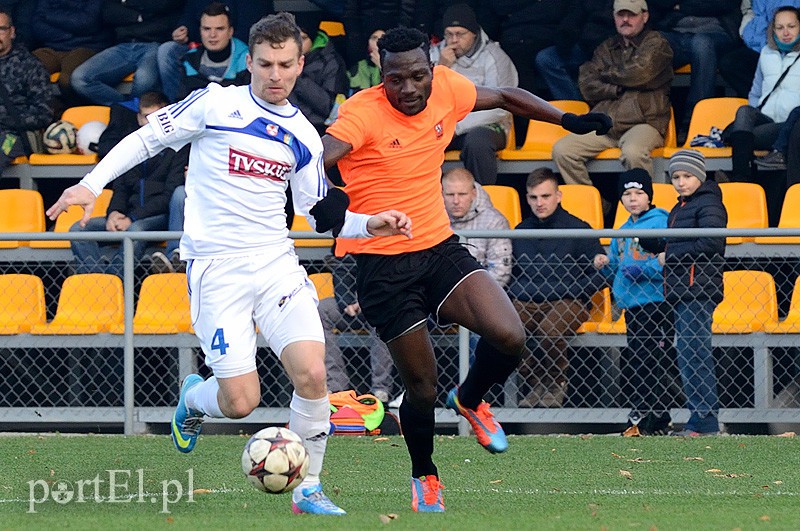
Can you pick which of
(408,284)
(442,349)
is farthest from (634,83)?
(408,284)

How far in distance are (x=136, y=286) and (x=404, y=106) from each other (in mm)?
4262

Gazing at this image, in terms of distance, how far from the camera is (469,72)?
40.0ft

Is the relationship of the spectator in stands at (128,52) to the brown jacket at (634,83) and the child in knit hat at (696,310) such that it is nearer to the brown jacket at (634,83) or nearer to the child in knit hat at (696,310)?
the brown jacket at (634,83)

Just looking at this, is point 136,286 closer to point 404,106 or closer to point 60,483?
point 60,483

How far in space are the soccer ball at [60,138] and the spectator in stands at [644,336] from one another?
17.4ft

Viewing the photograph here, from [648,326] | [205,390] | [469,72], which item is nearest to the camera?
[205,390]

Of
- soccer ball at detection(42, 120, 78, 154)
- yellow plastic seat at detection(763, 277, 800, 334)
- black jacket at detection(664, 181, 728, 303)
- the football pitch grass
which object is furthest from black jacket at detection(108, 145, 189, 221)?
yellow plastic seat at detection(763, 277, 800, 334)

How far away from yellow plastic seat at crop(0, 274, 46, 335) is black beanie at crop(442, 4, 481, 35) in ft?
13.5

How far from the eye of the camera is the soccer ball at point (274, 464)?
6.05 m

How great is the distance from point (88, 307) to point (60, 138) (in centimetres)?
278

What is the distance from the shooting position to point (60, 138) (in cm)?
1281

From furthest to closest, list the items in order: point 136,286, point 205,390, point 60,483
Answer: point 136,286
point 60,483
point 205,390

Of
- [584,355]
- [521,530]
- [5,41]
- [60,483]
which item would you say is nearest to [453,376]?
[584,355]

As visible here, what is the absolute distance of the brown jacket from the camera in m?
11.9
